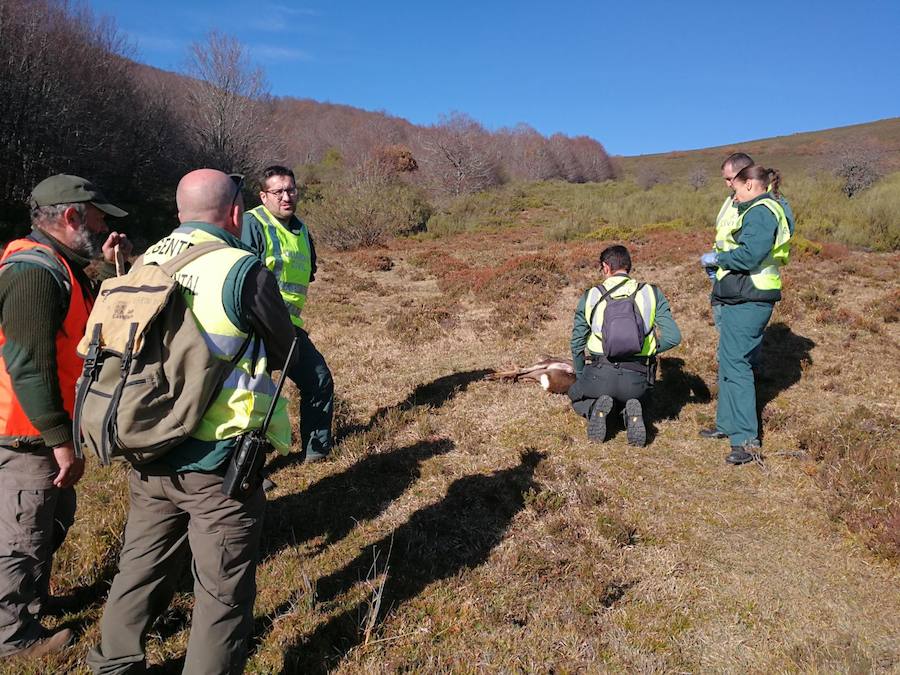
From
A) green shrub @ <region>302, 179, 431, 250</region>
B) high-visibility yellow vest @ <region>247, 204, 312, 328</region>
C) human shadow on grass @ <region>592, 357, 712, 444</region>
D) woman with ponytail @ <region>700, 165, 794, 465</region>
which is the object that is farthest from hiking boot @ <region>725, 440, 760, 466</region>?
green shrub @ <region>302, 179, 431, 250</region>

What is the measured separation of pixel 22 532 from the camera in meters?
2.11

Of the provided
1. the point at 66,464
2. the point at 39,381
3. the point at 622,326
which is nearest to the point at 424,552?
the point at 66,464

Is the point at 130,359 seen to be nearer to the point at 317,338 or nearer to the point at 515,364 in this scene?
the point at 515,364

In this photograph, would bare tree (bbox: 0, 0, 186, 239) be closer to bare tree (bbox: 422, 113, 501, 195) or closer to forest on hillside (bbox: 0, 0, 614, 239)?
forest on hillside (bbox: 0, 0, 614, 239)

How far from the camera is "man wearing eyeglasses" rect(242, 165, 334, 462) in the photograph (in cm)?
360

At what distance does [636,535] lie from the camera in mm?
3271

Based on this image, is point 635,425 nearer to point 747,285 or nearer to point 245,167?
point 747,285

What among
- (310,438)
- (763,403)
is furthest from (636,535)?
(763,403)

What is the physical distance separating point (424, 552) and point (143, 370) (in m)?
2.09

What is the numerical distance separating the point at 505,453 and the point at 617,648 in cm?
203

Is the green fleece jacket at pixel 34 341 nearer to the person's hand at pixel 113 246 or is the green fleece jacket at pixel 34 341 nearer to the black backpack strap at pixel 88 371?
the person's hand at pixel 113 246

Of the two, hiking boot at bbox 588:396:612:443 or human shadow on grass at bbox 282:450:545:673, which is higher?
hiking boot at bbox 588:396:612:443

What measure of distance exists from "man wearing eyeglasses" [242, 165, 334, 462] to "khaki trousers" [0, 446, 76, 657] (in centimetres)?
158

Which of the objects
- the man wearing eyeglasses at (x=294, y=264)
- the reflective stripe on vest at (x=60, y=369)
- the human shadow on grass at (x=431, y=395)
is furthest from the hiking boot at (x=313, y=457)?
the reflective stripe on vest at (x=60, y=369)
